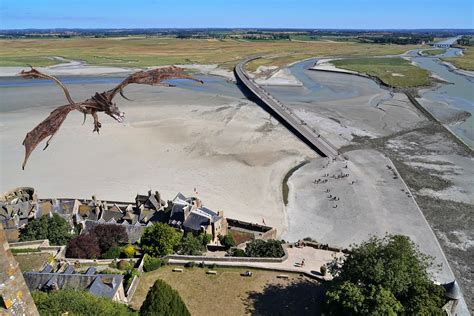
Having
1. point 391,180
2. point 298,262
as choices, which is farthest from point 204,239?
point 391,180

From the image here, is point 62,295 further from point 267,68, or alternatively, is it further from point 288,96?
point 267,68

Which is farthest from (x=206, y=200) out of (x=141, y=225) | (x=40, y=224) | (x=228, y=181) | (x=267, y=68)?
(x=267, y=68)

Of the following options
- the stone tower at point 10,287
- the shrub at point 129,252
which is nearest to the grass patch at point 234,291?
the shrub at point 129,252

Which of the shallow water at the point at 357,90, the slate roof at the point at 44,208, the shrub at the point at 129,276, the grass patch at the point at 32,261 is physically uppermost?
the shallow water at the point at 357,90

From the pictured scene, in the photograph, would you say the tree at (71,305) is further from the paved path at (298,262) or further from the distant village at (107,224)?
the paved path at (298,262)

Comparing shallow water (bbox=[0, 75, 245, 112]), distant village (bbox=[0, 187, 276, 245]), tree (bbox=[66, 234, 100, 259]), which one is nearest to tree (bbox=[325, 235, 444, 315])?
distant village (bbox=[0, 187, 276, 245])

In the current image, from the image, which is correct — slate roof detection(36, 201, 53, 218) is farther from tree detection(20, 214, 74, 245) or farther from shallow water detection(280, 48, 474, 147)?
shallow water detection(280, 48, 474, 147)
